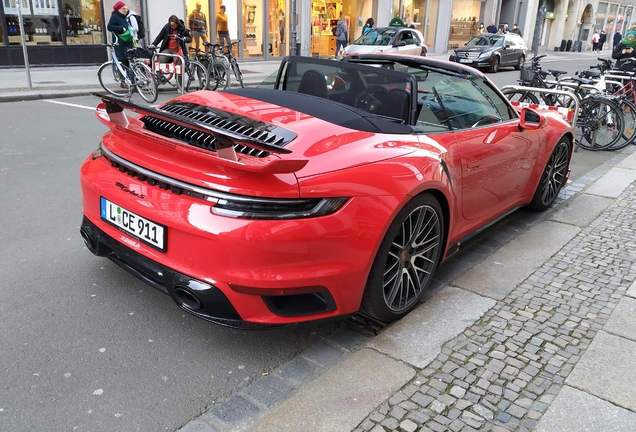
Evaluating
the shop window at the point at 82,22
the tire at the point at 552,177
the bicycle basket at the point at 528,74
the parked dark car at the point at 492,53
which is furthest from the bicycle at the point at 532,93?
the shop window at the point at 82,22

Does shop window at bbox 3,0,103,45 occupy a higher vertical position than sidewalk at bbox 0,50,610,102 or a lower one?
higher

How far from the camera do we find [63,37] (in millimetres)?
16359

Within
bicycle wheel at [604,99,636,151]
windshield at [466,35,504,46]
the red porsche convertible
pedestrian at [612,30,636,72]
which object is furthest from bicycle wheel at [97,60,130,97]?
windshield at [466,35,504,46]

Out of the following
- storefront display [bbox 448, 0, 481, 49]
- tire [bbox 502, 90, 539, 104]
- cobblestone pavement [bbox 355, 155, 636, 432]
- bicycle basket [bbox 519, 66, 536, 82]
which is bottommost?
cobblestone pavement [bbox 355, 155, 636, 432]

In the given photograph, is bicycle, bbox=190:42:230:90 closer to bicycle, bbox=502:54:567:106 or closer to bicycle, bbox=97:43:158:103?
bicycle, bbox=97:43:158:103

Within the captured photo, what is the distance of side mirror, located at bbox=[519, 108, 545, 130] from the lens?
14.0 feet

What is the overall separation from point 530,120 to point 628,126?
18.4ft

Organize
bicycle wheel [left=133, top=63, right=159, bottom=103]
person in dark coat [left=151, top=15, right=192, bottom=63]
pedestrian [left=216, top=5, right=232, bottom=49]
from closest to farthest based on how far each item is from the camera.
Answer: bicycle wheel [left=133, top=63, right=159, bottom=103], person in dark coat [left=151, top=15, right=192, bottom=63], pedestrian [left=216, top=5, right=232, bottom=49]

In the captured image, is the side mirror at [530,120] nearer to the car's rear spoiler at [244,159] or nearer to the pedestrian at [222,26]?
the car's rear spoiler at [244,159]

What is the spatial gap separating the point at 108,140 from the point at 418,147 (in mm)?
1793

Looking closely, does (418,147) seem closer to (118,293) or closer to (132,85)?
(118,293)

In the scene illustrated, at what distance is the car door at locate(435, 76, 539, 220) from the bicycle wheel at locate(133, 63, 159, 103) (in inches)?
338

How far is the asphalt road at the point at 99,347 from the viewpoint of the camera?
2418mm

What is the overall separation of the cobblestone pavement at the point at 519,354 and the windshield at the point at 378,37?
15.5 m
